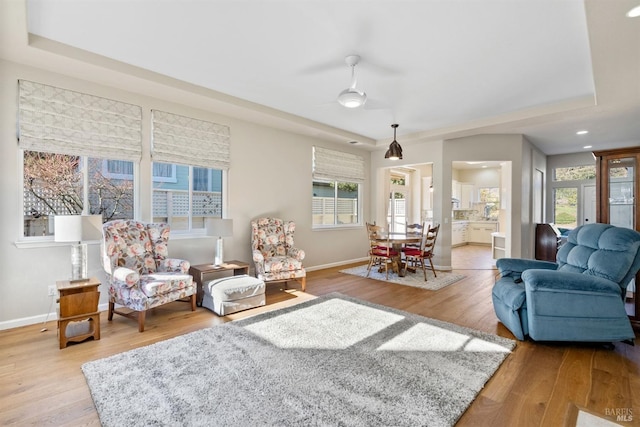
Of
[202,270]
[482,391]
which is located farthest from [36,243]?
[482,391]

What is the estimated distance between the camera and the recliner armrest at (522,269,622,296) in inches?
106

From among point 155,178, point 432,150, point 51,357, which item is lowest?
point 51,357

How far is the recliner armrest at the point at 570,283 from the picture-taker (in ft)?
8.85

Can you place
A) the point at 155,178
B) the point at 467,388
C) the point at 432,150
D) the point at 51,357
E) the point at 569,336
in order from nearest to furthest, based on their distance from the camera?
the point at 467,388
the point at 51,357
the point at 569,336
the point at 155,178
the point at 432,150

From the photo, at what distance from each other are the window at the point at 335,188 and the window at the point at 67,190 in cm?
348

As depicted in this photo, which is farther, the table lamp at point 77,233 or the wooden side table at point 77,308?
the table lamp at point 77,233

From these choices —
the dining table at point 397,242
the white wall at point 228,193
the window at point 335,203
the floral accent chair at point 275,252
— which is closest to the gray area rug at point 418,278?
the dining table at point 397,242

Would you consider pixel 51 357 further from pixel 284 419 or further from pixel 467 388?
pixel 467 388

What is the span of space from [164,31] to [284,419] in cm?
328

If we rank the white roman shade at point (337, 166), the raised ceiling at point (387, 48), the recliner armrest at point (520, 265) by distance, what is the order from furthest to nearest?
1. the white roman shade at point (337, 166)
2. the recliner armrest at point (520, 265)
3. the raised ceiling at point (387, 48)

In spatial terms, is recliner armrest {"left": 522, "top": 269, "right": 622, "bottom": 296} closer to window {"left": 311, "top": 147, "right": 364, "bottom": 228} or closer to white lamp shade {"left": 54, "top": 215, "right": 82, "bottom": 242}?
window {"left": 311, "top": 147, "right": 364, "bottom": 228}

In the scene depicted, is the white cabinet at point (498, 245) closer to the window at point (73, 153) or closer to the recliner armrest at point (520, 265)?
the recliner armrest at point (520, 265)

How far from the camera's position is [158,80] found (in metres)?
3.60

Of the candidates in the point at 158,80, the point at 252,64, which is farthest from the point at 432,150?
the point at 158,80
